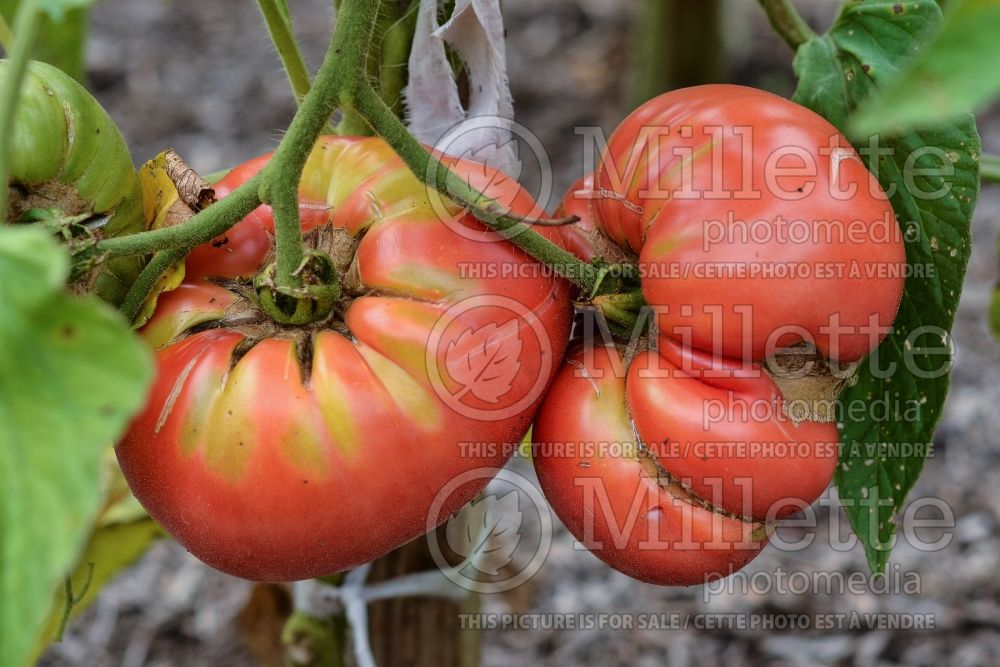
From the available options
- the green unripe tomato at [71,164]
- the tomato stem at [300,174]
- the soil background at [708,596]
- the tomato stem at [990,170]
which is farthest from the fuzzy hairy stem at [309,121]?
the tomato stem at [990,170]

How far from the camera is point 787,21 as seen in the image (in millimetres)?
914

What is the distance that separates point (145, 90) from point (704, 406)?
8.03ft

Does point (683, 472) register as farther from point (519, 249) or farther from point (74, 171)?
point (74, 171)

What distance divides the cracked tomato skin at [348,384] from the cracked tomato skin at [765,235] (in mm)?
93

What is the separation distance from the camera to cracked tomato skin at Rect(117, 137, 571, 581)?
24.5 inches

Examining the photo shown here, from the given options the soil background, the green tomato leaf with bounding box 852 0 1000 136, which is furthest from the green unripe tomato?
the green tomato leaf with bounding box 852 0 1000 136

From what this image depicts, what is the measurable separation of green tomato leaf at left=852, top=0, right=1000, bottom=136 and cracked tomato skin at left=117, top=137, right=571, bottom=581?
1.10 ft

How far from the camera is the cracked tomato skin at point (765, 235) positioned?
0.66m

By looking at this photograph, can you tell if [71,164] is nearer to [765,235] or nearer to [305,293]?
[305,293]

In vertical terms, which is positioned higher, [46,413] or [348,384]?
[46,413]

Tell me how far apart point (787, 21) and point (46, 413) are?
711 mm

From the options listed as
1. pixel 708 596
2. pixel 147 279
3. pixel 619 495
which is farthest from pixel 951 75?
pixel 708 596

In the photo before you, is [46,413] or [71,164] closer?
[46,413]

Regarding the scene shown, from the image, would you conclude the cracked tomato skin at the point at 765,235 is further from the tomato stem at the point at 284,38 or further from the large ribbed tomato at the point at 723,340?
the tomato stem at the point at 284,38
